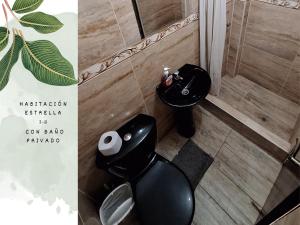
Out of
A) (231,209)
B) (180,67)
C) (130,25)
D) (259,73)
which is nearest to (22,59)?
(130,25)

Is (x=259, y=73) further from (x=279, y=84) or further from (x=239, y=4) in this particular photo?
(x=239, y=4)

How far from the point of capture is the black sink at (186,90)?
142 cm

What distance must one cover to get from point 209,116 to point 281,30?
3.25 ft

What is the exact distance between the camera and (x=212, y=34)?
150cm

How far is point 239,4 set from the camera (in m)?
1.68

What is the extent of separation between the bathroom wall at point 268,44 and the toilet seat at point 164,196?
1.45 meters

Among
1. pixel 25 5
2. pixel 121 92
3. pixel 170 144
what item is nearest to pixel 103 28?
pixel 121 92

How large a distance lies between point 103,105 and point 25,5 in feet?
2.51

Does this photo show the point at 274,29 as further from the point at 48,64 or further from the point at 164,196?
the point at 48,64

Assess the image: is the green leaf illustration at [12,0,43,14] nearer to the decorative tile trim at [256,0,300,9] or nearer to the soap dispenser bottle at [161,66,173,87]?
the soap dispenser bottle at [161,66,173,87]

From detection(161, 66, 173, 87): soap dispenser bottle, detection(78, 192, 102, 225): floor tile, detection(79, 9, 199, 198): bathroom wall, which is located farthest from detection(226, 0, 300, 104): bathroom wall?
detection(78, 192, 102, 225): floor tile

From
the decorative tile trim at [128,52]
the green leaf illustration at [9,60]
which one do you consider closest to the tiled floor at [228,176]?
the decorative tile trim at [128,52]

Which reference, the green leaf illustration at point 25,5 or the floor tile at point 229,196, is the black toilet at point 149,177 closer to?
the floor tile at point 229,196

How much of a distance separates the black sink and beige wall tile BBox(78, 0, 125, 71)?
1.90 ft
